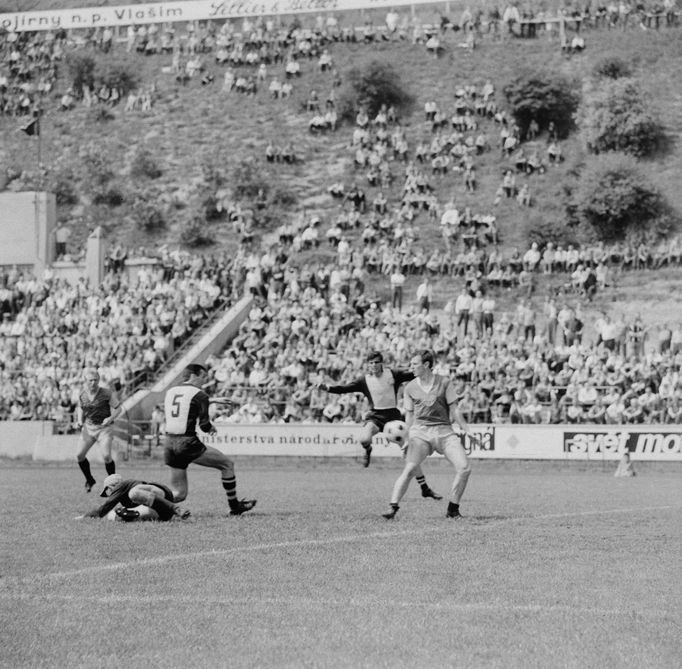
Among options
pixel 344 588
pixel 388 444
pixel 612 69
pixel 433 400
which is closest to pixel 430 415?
pixel 433 400

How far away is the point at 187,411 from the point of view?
15930mm

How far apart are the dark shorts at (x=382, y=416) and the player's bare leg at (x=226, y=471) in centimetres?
501

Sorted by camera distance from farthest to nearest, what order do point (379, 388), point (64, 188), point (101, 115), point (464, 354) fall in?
point (101, 115), point (64, 188), point (464, 354), point (379, 388)

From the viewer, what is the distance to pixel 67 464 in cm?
3725

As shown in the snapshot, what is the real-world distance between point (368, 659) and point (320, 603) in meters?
1.87

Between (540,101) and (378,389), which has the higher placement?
(540,101)

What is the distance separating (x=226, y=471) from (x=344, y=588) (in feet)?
21.1

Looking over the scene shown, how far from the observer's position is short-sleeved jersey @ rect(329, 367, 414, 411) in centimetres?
2095

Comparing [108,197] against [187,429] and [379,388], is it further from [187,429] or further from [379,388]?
[187,429]

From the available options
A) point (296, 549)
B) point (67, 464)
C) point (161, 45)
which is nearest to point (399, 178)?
point (161, 45)

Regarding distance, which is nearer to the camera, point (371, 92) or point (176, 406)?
point (176, 406)

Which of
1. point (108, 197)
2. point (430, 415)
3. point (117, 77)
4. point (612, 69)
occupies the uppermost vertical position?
point (117, 77)

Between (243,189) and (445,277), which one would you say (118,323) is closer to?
(445,277)

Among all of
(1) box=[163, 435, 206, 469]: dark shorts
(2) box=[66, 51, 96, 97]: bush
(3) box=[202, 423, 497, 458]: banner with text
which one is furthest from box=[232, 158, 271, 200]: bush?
(1) box=[163, 435, 206, 469]: dark shorts
